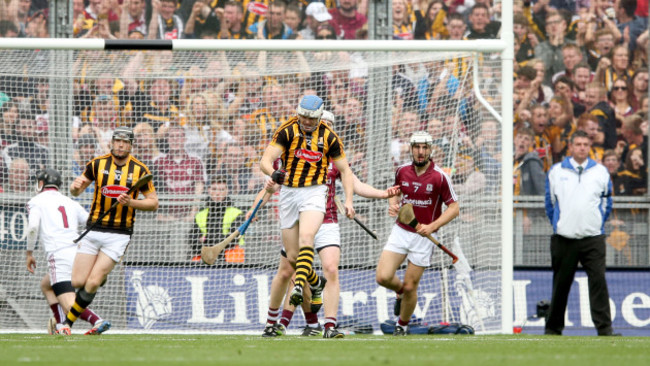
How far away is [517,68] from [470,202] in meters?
2.53

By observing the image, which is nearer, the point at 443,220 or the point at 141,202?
the point at 141,202

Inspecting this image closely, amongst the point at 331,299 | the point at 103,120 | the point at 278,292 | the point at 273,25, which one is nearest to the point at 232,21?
the point at 273,25

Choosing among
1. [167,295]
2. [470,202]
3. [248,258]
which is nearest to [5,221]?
[167,295]

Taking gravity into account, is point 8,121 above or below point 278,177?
above

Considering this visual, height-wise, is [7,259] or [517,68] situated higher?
[517,68]

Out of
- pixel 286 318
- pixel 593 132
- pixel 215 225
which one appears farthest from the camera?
pixel 593 132

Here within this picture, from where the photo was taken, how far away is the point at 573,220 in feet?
32.6

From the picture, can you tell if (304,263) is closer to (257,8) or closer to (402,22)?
(402,22)

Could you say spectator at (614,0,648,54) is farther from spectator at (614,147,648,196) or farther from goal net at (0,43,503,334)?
goal net at (0,43,503,334)

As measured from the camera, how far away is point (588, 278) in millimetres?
9977

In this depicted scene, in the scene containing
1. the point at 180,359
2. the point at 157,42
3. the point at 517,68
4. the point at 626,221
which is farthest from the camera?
the point at 517,68

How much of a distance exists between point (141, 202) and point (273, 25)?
392cm

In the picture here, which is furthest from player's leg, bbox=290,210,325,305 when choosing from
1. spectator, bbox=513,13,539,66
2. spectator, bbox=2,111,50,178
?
spectator, bbox=513,13,539,66

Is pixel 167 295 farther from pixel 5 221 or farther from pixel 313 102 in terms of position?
pixel 313 102
